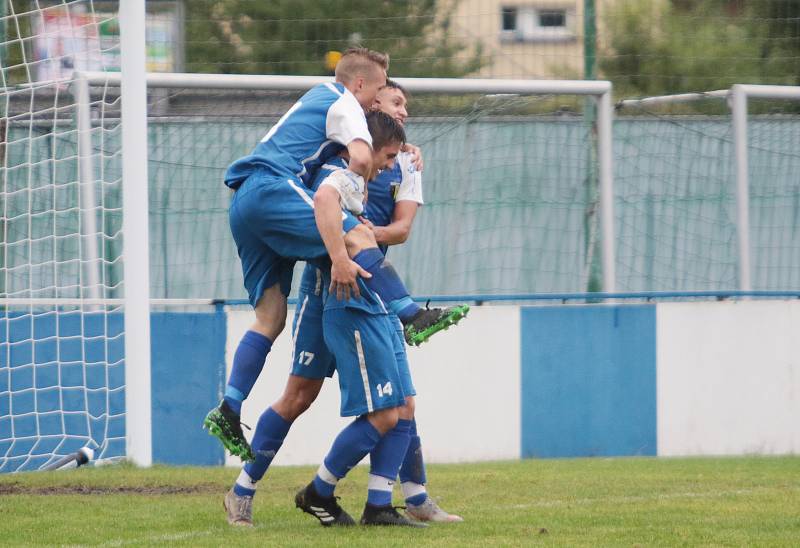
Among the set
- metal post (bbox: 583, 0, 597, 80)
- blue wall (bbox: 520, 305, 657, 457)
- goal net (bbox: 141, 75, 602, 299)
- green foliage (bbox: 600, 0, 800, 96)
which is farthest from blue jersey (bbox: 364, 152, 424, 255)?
green foliage (bbox: 600, 0, 800, 96)

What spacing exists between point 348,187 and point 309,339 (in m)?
0.83

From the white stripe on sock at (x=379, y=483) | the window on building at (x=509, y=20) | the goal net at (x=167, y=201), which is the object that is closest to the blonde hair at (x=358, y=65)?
the white stripe on sock at (x=379, y=483)

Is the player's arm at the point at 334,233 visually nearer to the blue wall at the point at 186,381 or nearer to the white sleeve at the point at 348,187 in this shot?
the white sleeve at the point at 348,187

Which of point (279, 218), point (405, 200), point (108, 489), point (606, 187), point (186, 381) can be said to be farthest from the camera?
point (606, 187)

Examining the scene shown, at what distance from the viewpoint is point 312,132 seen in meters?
6.43

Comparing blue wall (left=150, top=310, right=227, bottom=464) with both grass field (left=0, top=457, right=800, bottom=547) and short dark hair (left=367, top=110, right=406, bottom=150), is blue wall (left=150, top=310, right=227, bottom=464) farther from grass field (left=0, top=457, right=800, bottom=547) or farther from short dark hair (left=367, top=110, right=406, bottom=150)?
short dark hair (left=367, top=110, right=406, bottom=150)

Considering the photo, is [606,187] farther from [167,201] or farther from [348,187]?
[348,187]

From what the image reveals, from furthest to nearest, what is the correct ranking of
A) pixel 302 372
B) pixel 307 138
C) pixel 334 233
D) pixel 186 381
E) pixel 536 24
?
pixel 536 24
pixel 186 381
pixel 302 372
pixel 307 138
pixel 334 233

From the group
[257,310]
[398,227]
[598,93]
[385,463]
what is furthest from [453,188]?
[385,463]

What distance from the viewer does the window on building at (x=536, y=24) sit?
38.1 feet

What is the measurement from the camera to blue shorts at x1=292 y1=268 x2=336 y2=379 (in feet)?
21.3

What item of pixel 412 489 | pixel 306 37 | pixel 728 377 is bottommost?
pixel 412 489

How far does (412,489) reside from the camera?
662cm

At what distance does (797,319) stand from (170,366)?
15.1 ft
